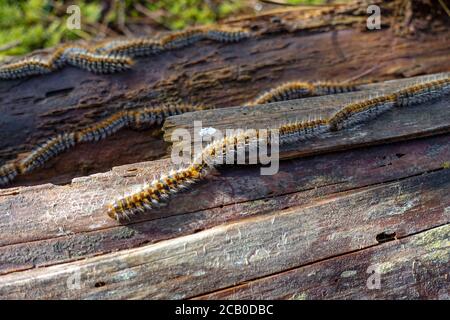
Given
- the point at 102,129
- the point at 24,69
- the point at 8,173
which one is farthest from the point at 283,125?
the point at 24,69

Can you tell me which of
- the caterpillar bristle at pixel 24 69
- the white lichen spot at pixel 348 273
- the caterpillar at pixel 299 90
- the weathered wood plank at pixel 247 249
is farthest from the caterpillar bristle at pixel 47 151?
the white lichen spot at pixel 348 273

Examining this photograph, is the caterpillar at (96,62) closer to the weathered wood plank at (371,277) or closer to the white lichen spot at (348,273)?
the weathered wood plank at (371,277)

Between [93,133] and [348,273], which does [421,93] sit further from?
[93,133]

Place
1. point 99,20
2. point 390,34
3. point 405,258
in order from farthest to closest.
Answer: point 99,20, point 390,34, point 405,258

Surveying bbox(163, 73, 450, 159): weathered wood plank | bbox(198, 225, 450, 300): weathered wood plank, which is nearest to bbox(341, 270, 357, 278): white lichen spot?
bbox(198, 225, 450, 300): weathered wood plank

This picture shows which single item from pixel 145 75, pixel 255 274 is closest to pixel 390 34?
pixel 145 75
